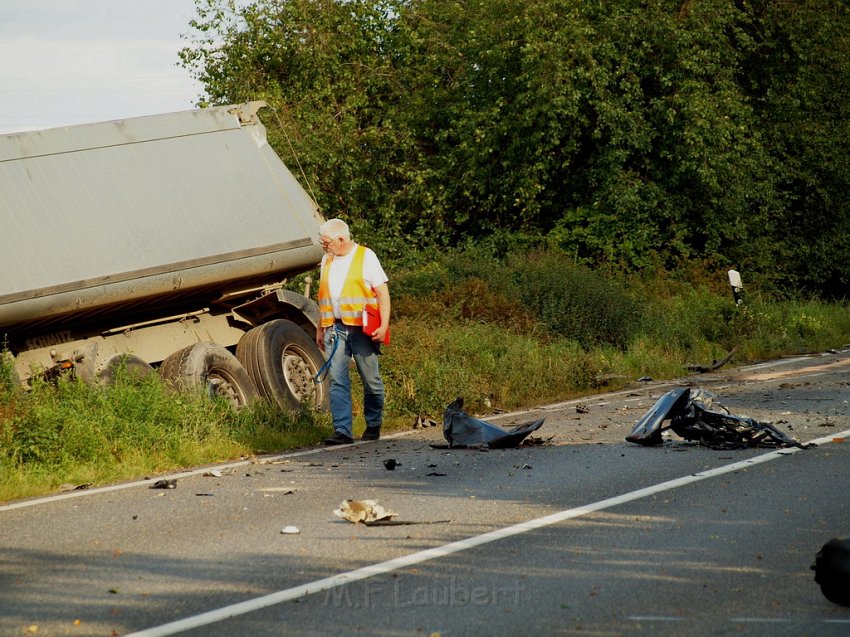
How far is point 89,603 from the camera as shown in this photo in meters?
5.12

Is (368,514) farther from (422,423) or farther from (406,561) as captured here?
(422,423)

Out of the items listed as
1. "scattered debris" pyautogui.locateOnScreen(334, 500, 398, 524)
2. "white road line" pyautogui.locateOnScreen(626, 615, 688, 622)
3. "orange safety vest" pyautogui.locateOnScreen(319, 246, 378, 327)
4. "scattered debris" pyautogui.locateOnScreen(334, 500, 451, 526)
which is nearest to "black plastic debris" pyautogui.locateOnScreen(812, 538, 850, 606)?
"white road line" pyautogui.locateOnScreen(626, 615, 688, 622)

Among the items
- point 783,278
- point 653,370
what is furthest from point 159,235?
point 783,278

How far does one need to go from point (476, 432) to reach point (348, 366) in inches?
55.5

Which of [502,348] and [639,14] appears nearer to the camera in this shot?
[502,348]

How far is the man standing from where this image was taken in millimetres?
10750

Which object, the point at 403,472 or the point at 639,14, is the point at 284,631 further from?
the point at 639,14

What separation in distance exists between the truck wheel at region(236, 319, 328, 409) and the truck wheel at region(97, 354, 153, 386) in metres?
1.28

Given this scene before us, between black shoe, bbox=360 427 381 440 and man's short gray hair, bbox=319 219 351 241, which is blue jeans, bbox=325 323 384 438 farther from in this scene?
man's short gray hair, bbox=319 219 351 241

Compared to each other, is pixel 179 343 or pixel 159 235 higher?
pixel 159 235

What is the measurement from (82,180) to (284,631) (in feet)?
24.1

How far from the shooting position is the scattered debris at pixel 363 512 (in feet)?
22.0

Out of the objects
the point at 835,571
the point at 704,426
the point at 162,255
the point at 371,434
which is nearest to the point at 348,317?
the point at 371,434

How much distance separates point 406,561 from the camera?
5.74 metres
